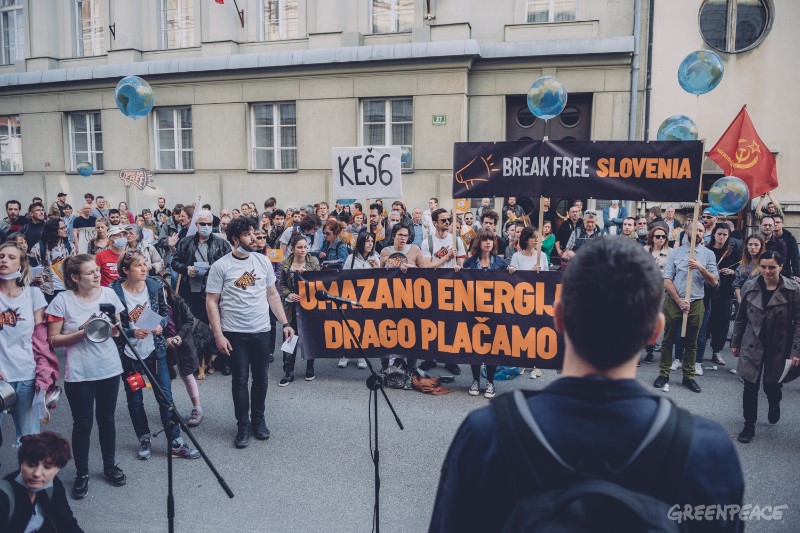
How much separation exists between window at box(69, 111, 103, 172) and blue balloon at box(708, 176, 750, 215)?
18.8 metres

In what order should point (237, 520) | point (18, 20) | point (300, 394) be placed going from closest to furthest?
point (237, 520), point (300, 394), point (18, 20)

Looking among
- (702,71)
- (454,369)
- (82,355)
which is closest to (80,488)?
(82,355)

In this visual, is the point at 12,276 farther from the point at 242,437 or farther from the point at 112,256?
the point at 112,256

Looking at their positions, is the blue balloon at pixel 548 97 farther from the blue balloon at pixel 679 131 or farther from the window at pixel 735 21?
the window at pixel 735 21

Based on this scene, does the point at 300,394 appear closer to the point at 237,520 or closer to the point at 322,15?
the point at 237,520

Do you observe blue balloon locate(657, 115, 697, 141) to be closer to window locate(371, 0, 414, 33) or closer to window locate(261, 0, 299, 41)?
window locate(371, 0, 414, 33)

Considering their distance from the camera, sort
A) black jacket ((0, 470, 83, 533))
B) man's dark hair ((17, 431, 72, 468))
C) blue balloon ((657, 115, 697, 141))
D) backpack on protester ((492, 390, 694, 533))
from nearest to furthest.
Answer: backpack on protester ((492, 390, 694, 533)) → black jacket ((0, 470, 83, 533)) → man's dark hair ((17, 431, 72, 468)) → blue balloon ((657, 115, 697, 141))

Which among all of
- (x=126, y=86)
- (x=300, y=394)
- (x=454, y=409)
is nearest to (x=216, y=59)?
(x=126, y=86)

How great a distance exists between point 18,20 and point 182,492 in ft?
77.4

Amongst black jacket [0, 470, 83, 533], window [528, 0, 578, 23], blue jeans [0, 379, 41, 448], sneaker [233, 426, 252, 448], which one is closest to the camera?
black jacket [0, 470, 83, 533]

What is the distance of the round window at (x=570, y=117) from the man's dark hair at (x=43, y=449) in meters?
15.2

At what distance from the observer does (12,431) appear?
243 inches

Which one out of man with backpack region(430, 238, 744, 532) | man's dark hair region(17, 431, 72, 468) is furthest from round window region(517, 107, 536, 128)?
man with backpack region(430, 238, 744, 532)

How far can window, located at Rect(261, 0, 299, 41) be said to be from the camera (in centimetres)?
1802
